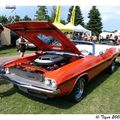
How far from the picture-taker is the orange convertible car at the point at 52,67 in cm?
567

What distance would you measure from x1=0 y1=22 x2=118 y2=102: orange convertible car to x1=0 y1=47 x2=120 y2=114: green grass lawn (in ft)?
0.80

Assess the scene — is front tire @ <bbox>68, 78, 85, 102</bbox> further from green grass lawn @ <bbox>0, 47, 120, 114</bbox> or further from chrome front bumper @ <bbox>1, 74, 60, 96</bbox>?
chrome front bumper @ <bbox>1, 74, 60, 96</bbox>

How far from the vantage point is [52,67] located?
20.9 feet

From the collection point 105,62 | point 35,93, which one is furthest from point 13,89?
point 105,62

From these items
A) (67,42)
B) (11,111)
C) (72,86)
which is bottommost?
(11,111)

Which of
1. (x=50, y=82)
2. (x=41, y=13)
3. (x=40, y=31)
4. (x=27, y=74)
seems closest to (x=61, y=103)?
(x=50, y=82)

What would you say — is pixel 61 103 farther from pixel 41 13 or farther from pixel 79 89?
pixel 41 13

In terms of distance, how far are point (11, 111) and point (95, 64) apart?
2.63 meters

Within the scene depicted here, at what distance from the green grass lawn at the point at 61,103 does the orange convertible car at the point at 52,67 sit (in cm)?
24

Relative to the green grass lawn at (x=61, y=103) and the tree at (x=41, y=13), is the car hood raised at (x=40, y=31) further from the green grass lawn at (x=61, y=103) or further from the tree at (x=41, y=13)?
the tree at (x=41, y=13)

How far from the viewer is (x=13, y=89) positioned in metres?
7.00

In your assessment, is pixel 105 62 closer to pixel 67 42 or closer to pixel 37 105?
pixel 67 42

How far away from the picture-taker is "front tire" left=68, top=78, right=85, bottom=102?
6.12 meters

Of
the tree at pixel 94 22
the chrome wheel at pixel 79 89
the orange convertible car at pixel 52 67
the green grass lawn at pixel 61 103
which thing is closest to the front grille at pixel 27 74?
the orange convertible car at pixel 52 67
